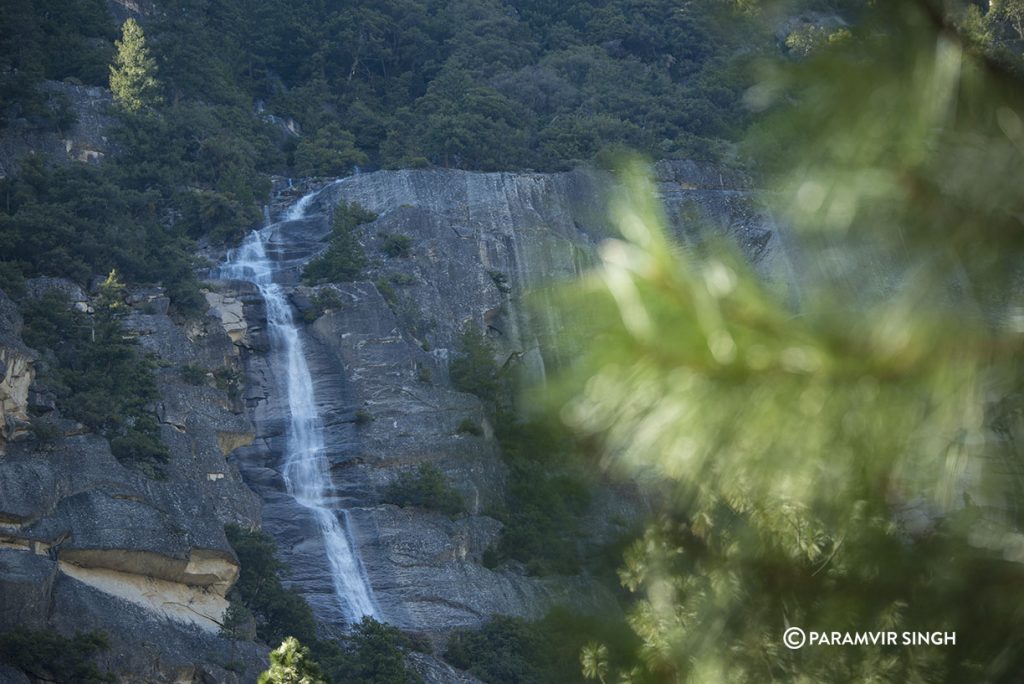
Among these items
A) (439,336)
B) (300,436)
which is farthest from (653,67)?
(300,436)

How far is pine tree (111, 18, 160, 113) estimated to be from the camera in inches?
1813

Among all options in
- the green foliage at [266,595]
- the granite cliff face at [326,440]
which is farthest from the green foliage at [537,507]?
the green foliage at [266,595]

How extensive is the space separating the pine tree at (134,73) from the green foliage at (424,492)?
19.3 meters

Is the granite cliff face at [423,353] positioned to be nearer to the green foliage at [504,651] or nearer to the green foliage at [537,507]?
the green foliage at [537,507]

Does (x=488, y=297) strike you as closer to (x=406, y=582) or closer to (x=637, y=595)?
(x=406, y=582)

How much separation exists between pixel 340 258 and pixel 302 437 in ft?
23.5

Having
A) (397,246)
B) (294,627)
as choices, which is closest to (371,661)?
(294,627)

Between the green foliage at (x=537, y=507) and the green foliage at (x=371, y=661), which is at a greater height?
the green foliage at (x=537, y=507)

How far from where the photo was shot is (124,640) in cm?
2320

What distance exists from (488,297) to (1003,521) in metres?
37.6

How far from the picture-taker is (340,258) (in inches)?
1567

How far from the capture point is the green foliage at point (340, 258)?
39.5m

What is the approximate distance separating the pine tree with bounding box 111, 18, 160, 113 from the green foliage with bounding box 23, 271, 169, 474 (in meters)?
14.1

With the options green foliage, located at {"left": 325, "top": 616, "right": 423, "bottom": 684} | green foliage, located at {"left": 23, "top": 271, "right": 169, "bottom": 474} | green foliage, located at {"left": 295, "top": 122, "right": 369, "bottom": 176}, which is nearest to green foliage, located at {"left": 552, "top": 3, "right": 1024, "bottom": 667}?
green foliage, located at {"left": 325, "top": 616, "right": 423, "bottom": 684}
